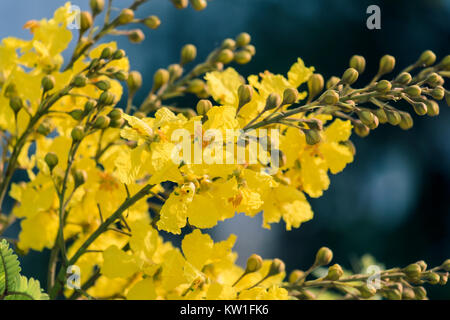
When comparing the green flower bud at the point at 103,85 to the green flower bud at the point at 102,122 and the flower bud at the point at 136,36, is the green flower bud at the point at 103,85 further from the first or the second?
the flower bud at the point at 136,36

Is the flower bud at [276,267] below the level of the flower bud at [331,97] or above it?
below

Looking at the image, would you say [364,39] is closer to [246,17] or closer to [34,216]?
[246,17]

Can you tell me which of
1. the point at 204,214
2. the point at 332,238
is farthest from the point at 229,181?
the point at 332,238

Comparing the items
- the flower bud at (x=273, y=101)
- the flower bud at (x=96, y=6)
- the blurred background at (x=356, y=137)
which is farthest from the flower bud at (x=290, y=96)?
the blurred background at (x=356, y=137)

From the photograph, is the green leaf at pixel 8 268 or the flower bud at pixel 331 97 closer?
the green leaf at pixel 8 268

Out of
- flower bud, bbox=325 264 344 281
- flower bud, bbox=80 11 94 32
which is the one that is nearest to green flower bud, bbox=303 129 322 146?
flower bud, bbox=325 264 344 281

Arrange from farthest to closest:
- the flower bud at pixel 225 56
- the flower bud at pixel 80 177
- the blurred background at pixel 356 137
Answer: the blurred background at pixel 356 137
the flower bud at pixel 225 56
the flower bud at pixel 80 177

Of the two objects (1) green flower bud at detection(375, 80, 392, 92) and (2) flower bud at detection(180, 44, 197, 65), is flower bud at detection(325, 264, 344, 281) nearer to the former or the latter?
(1) green flower bud at detection(375, 80, 392, 92)

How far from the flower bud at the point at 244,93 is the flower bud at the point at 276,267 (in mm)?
216

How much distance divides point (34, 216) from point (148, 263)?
212 millimetres

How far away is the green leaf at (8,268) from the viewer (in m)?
0.44

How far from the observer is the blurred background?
4.13 meters

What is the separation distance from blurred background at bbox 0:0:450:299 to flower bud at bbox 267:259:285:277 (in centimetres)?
327
